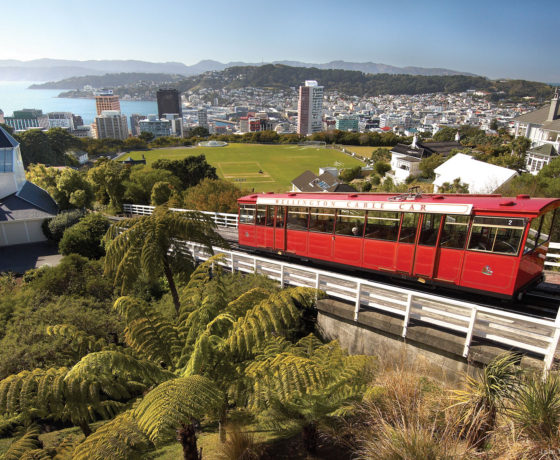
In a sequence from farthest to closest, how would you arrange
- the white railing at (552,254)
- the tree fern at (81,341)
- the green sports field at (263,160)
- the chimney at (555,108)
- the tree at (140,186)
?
the green sports field at (263,160) → the chimney at (555,108) → the tree at (140,186) → the white railing at (552,254) → the tree fern at (81,341)

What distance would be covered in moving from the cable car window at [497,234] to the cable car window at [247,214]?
832 centimetres

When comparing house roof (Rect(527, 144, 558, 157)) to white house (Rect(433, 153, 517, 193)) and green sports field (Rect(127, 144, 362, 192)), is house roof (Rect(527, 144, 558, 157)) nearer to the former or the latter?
white house (Rect(433, 153, 517, 193))

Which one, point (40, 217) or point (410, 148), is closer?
point (40, 217)

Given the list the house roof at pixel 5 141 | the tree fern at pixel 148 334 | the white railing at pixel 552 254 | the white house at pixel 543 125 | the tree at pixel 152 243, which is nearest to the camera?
the tree fern at pixel 148 334

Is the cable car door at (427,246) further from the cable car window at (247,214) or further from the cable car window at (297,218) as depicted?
the cable car window at (247,214)

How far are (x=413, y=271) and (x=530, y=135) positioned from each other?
81.1 meters

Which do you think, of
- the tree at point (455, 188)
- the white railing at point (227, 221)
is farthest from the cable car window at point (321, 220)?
the tree at point (455, 188)

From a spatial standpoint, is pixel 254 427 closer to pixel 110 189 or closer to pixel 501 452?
pixel 501 452

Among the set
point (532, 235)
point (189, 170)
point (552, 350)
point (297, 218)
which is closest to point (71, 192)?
point (189, 170)

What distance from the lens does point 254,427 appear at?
23.8 feet

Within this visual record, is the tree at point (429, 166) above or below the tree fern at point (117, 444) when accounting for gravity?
below

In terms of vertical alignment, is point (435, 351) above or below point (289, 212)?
below

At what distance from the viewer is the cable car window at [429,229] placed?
32.4ft

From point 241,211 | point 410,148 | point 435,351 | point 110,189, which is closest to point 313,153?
point 410,148
